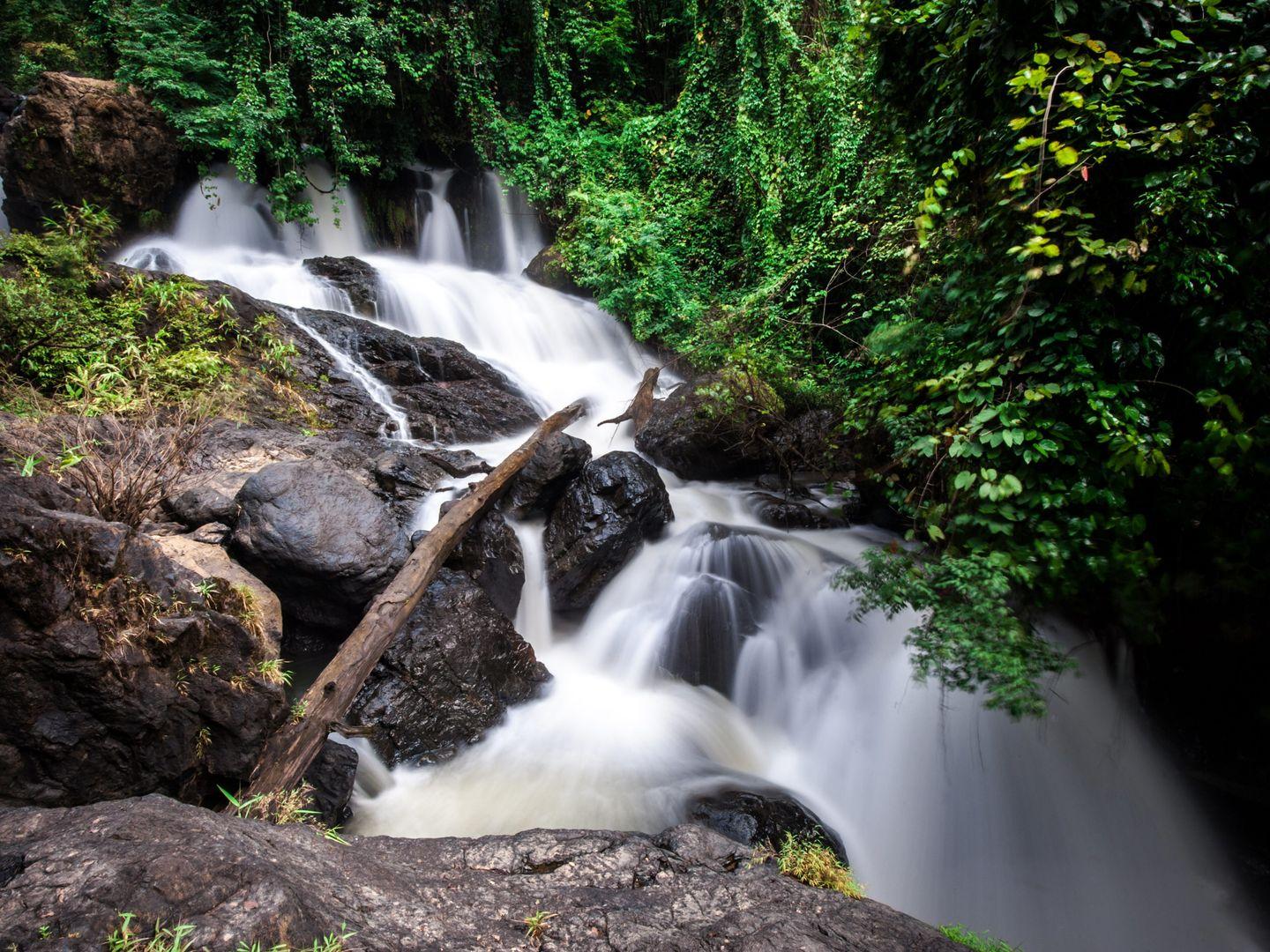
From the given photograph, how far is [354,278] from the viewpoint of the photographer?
35.0 ft

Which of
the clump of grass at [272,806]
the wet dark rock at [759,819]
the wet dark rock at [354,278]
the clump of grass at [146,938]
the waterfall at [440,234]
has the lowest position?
the wet dark rock at [759,819]

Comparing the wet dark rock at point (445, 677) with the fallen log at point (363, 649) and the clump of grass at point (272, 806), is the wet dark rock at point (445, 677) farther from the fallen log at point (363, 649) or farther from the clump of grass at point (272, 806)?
the clump of grass at point (272, 806)

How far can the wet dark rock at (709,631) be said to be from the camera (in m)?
5.55

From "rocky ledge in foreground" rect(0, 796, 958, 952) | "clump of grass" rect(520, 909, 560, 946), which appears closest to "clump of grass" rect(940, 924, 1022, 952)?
"rocky ledge in foreground" rect(0, 796, 958, 952)

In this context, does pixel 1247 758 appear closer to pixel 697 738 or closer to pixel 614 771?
pixel 697 738

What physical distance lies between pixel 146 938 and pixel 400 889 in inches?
31.8

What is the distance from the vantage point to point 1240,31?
2697 millimetres

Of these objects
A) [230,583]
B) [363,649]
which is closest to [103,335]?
[230,583]

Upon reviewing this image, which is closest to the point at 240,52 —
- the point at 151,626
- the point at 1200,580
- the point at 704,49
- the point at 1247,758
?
the point at 704,49

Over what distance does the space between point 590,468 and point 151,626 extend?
13.9ft

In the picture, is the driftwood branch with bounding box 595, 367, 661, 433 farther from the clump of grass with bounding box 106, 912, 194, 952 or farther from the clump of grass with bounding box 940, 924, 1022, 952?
the clump of grass with bounding box 106, 912, 194, 952

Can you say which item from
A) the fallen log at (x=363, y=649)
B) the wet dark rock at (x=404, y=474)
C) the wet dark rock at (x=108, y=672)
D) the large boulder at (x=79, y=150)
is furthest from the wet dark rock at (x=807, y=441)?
the large boulder at (x=79, y=150)

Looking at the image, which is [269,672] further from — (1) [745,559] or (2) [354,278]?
(2) [354,278]

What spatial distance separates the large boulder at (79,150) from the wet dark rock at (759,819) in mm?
13231
